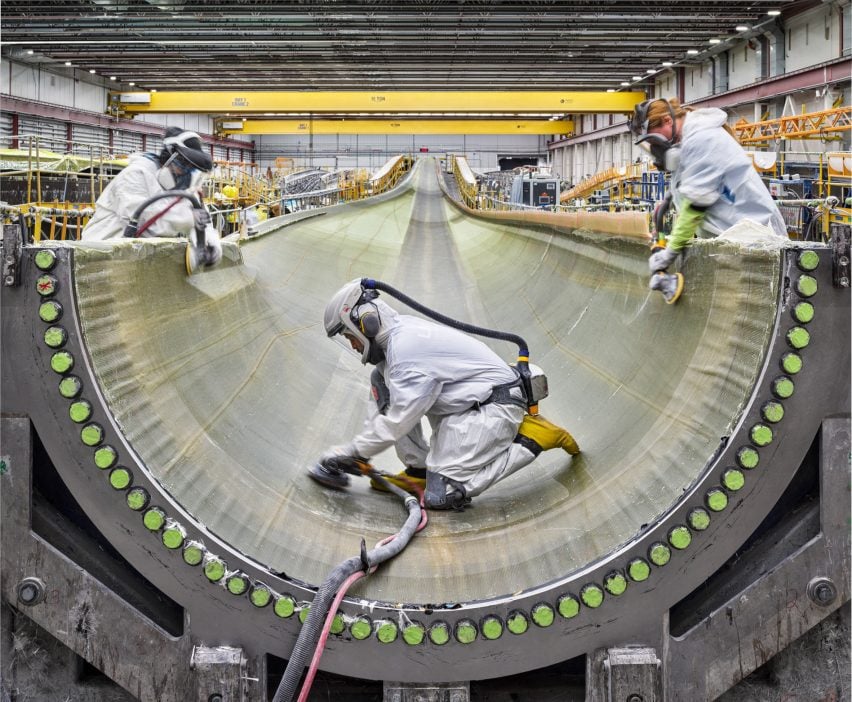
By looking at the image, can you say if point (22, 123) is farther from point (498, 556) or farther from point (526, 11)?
point (498, 556)

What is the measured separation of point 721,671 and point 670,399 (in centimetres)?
102

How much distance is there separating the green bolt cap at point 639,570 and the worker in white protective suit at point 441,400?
913 mm

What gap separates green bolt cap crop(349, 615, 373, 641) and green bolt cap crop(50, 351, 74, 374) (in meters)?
1.17

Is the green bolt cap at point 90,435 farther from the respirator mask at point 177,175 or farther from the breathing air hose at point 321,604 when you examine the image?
the respirator mask at point 177,175

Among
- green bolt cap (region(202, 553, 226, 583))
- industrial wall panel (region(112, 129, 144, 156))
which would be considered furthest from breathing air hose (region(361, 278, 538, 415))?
industrial wall panel (region(112, 129, 144, 156))

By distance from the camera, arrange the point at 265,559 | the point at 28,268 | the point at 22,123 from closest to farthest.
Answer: the point at 28,268 < the point at 265,559 < the point at 22,123

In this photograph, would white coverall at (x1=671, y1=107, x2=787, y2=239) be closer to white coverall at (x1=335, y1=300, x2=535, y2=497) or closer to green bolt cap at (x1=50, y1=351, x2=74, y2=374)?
white coverall at (x1=335, y1=300, x2=535, y2=497)

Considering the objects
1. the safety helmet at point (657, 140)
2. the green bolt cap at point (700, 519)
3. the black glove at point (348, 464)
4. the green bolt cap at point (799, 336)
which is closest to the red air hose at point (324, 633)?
the black glove at point (348, 464)

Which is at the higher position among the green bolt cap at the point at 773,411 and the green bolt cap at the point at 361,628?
the green bolt cap at the point at 773,411

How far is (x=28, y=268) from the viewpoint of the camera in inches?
97.4

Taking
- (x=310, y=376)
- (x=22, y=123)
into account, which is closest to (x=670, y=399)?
(x=310, y=376)

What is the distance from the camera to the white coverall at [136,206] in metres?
4.38

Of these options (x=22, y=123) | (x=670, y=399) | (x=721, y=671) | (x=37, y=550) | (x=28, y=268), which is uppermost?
(x=22, y=123)

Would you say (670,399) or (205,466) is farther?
(670,399)
